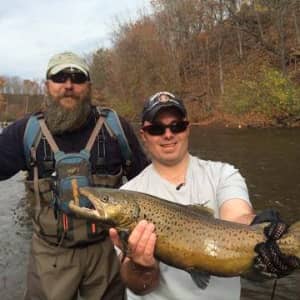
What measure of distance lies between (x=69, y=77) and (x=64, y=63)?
138 mm

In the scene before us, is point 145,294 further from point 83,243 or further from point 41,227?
point 41,227

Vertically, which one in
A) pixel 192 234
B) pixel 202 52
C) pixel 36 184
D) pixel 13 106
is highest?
pixel 202 52

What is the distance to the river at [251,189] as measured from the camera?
7.55m

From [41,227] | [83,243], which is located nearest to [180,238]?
[83,243]

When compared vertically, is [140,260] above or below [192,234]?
below

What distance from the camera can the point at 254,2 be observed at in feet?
150

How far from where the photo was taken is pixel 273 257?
2719mm

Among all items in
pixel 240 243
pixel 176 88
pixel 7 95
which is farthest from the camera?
pixel 7 95

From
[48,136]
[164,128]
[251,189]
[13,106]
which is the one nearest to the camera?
[164,128]

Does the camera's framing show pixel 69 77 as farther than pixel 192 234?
Yes

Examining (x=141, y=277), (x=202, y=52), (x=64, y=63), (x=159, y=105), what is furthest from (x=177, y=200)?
(x=202, y=52)

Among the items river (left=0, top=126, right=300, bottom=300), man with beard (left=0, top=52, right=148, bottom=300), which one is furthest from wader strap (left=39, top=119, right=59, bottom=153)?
river (left=0, top=126, right=300, bottom=300)

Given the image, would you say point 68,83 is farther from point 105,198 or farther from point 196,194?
point 196,194

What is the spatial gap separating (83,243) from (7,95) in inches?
4928
